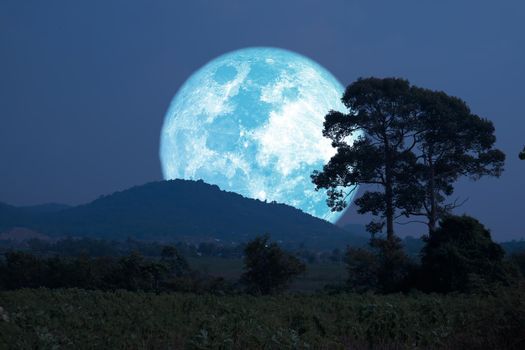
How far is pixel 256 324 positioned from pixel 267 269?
29.2 m

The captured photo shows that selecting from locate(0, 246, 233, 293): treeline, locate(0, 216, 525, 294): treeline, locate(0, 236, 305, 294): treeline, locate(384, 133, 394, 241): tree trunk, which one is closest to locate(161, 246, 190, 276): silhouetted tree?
locate(0, 216, 525, 294): treeline

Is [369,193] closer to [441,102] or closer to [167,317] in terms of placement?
[441,102]

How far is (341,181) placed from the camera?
164 feet

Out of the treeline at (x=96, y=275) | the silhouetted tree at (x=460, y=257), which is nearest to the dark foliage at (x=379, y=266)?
the silhouetted tree at (x=460, y=257)

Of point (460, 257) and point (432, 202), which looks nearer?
point (460, 257)

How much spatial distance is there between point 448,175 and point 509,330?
117 feet

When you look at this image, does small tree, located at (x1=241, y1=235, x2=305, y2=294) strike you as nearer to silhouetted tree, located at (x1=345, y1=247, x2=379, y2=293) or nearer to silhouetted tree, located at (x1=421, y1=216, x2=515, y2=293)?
silhouetted tree, located at (x1=345, y1=247, x2=379, y2=293)

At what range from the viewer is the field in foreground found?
1536cm

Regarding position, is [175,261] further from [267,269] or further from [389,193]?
[389,193]

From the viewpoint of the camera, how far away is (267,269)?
4688cm

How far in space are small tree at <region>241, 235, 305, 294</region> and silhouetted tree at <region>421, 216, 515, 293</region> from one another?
12.1 m

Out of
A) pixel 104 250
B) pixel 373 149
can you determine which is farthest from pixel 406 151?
pixel 104 250

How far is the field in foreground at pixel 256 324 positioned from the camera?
50.4 feet

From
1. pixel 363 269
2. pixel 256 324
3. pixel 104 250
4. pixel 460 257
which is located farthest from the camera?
pixel 104 250
